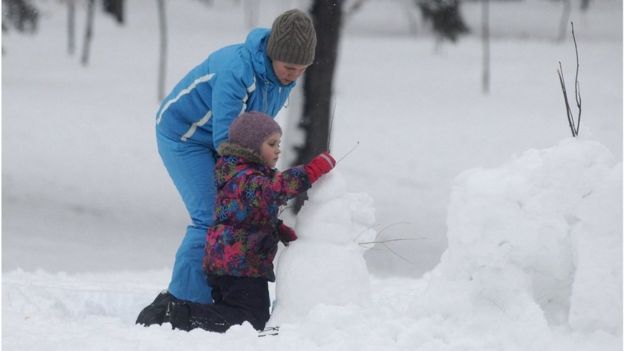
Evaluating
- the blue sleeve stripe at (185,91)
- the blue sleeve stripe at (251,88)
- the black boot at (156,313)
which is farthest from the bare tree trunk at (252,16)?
the black boot at (156,313)

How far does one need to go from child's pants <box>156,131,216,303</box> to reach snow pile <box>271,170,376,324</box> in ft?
1.93

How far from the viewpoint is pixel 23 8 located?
36.5 feet

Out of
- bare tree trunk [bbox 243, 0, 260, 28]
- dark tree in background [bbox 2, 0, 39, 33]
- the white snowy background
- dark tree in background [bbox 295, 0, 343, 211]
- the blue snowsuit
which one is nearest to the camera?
the white snowy background

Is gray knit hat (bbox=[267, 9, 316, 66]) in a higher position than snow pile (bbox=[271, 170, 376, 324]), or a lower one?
higher

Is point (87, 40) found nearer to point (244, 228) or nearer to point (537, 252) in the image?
point (244, 228)

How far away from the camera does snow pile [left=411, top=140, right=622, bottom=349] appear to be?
11.2 feet

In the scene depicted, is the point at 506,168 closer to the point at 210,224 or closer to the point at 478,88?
the point at 210,224

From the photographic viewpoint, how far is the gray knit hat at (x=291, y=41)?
411cm

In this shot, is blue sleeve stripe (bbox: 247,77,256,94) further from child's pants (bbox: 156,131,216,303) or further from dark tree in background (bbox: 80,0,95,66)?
dark tree in background (bbox: 80,0,95,66)

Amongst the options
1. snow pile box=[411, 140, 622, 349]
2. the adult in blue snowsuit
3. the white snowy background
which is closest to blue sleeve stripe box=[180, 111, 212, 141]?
the adult in blue snowsuit

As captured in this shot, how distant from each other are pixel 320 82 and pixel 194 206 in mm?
4864

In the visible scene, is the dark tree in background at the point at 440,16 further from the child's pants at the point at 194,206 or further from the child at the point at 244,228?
the child at the point at 244,228

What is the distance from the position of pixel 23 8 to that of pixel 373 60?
18.2 m

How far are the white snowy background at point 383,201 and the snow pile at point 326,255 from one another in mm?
11
